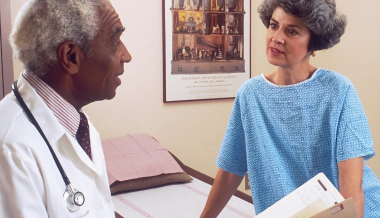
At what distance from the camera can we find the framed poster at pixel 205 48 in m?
3.33

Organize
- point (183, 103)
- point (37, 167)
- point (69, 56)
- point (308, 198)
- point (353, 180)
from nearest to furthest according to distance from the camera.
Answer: point (37, 167) → point (69, 56) → point (308, 198) → point (353, 180) → point (183, 103)

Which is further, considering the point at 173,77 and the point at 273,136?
the point at 173,77

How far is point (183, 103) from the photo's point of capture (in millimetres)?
3434

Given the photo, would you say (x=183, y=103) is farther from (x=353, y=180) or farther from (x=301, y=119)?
(x=353, y=180)

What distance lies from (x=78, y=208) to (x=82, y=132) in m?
0.31

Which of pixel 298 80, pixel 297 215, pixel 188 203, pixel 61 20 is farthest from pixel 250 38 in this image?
pixel 61 20

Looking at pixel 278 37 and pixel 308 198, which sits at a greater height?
pixel 278 37

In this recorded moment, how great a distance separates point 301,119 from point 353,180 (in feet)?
0.96

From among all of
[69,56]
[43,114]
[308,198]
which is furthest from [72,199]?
[308,198]

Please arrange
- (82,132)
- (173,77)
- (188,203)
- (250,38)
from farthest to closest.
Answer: (250,38)
(173,77)
(188,203)
(82,132)

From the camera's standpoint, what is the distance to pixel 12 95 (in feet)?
3.58

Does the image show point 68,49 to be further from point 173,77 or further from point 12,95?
point 173,77

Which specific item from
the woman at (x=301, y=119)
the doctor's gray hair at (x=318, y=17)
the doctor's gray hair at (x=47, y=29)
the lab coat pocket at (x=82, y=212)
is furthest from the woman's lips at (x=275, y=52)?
the lab coat pocket at (x=82, y=212)

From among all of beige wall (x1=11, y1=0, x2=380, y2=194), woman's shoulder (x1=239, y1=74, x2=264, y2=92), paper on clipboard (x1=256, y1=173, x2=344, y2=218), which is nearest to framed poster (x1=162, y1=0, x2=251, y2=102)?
beige wall (x1=11, y1=0, x2=380, y2=194)
